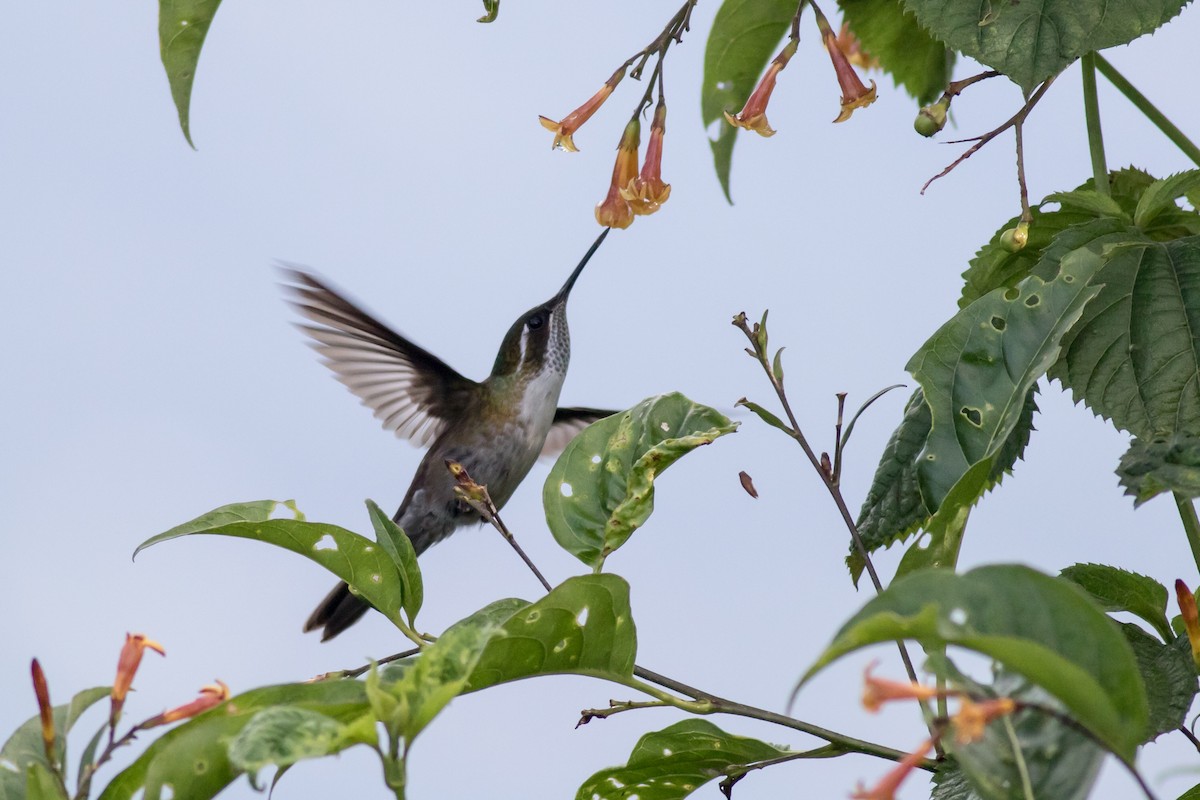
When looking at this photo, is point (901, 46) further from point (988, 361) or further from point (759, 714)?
point (759, 714)

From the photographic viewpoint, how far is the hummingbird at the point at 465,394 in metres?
3.95

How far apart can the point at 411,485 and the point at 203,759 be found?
3030 mm

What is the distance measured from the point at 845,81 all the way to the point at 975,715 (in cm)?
188

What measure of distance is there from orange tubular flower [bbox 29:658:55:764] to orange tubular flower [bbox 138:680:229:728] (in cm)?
11

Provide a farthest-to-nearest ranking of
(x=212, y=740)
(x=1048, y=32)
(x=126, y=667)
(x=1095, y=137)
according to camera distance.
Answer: (x=1095, y=137) → (x=1048, y=32) → (x=126, y=667) → (x=212, y=740)

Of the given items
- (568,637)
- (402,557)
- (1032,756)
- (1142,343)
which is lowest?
(1032,756)

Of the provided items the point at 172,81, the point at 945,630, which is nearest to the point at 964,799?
the point at 945,630

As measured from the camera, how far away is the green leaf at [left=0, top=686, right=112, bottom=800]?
59.8 inches

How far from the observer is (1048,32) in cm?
190

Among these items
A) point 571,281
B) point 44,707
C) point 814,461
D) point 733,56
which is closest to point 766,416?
point 814,461

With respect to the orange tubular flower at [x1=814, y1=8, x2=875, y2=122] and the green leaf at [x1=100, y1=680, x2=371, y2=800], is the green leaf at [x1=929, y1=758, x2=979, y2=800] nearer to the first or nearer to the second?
the green leaf at [x1=100, y1=680, x2=371, y2=800]

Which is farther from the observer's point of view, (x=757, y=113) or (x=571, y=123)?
(x=571, y=123)

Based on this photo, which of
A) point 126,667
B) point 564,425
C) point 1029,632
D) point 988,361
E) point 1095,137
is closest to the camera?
point 1029,632

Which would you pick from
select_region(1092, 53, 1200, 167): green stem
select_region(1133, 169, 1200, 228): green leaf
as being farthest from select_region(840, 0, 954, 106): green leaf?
select_region(1133, 169, 1200, 228): green leaf
